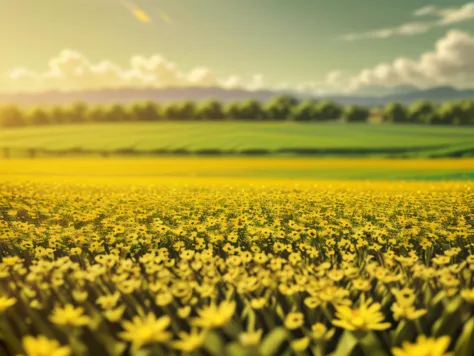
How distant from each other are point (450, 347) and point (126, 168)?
13.8 metres

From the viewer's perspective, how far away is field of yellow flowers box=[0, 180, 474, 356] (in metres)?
2.71

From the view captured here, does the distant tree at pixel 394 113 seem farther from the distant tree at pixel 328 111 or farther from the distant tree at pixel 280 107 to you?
the distant tree at pixel 280 107

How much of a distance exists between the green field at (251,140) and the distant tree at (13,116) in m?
0.80

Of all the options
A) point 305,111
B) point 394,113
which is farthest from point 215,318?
point 305,111

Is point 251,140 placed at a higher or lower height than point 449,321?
higher

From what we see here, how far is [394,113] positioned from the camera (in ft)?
93.9

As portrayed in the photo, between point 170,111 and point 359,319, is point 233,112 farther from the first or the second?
point 359,319

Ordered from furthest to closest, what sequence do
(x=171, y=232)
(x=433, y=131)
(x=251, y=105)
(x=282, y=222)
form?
(x=251, y=105), (x=433, y=131), (x=282, y=222), (x=171, y=232)

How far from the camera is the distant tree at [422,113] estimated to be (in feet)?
87.4

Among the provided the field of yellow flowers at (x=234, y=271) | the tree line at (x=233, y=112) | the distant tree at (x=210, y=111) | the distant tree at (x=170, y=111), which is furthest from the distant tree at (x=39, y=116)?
the field of yellow flowers at (x=234, y=271)

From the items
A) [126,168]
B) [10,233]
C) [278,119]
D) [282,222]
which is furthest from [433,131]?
[10,233]

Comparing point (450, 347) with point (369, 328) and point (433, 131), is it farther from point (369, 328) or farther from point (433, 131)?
point (433, 131)

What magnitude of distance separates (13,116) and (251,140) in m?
14.6

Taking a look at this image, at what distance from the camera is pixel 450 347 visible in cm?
290
